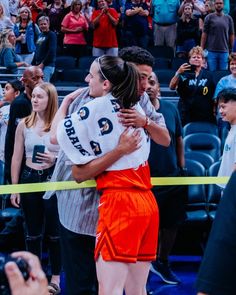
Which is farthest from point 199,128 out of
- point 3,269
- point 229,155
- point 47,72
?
point 3,269

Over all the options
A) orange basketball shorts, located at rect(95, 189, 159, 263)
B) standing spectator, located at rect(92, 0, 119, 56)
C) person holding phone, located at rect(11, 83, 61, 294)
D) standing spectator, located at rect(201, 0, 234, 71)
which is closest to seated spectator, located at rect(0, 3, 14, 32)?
standing spectator, located at rect(92, 0, 119, 56)

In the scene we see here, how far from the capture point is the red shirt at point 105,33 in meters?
12.7

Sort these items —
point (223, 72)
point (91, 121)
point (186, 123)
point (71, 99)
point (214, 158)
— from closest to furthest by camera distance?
point (91, 121), point (71, 99), point (214, 158), point (186, 123), point (223, 72)

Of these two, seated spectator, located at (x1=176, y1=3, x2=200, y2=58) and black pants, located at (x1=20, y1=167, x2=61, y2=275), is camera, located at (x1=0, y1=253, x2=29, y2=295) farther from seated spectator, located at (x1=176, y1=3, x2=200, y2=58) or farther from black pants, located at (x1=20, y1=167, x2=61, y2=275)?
seated spectator, located at (x1=176, y1=3, x2=200, y2=58)

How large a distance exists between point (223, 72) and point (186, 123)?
1.82 m

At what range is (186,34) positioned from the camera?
13.4 meters

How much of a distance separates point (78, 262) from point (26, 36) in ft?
28.1

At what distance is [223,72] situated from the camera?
1094 cm

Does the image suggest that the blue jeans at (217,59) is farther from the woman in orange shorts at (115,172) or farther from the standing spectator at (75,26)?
the woman in orange shorts at (115,172)

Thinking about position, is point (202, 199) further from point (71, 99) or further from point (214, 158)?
point (71, 99)

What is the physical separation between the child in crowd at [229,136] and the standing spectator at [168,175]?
0.36 m

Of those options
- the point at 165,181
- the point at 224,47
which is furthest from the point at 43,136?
the point at 224,47

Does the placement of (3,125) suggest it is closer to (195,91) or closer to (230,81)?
(195,91)

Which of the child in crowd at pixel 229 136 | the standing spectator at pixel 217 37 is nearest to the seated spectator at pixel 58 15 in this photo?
the standing spectator at pixel 217 37
